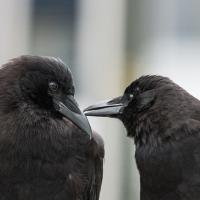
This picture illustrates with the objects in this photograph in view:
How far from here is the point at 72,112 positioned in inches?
245

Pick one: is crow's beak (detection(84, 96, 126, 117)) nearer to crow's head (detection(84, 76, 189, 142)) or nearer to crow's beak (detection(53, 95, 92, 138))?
crow's head (detection(84, 76, 189, 142))

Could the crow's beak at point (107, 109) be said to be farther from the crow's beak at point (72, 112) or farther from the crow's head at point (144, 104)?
the crow's beak at point (72, 112)

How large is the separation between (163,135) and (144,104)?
0.23m

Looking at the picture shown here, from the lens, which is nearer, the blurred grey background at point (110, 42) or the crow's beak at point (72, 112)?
the crow's beak at point (72, 112)

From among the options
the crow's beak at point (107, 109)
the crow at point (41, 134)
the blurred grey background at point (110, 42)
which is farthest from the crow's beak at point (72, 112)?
the blurred grey background at point (110, 42)

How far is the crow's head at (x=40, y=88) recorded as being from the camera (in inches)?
244

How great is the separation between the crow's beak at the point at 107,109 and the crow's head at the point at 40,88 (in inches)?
9.2

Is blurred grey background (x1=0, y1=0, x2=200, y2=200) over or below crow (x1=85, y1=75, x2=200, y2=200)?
below

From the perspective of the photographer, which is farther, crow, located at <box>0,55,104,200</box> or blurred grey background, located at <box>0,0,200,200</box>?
blurred grey background, located at <box>0,0,200,200</box>

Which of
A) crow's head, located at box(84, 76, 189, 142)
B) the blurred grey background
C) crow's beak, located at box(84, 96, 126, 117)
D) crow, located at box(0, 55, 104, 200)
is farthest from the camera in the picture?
the blurred grey background

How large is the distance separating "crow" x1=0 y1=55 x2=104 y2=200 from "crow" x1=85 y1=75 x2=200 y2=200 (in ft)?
0.90

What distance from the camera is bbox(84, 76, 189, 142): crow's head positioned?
20.7 ft

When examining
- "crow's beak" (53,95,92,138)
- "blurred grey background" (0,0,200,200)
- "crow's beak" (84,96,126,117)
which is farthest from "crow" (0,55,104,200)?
"blurred grey background" (0,0,200,200)

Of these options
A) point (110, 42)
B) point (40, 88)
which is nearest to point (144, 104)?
point (40, 88)
